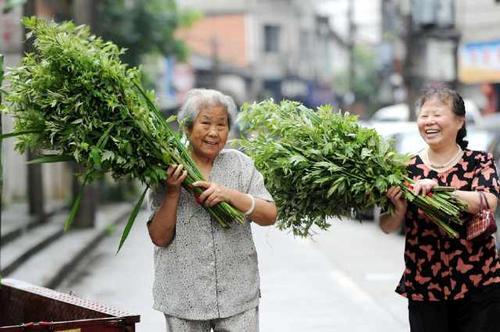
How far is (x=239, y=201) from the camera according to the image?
13.3 ft

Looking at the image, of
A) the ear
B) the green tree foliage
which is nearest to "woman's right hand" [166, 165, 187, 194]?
the ear

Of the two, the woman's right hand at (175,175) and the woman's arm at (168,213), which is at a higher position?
the woman's right hand at (175,175)

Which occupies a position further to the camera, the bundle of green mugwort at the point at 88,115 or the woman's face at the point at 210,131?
the woman's face at the point at 210,131

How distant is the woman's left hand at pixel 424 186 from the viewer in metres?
4.20

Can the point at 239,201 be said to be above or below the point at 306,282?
above

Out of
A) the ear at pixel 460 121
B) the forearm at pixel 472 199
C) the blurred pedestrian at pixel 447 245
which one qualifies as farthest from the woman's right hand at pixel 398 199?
the ear at pixel 460 121

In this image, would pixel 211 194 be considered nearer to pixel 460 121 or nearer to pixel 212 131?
pixel 212 131

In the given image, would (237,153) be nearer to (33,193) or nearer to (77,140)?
(77,140)

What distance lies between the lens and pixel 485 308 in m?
4.26

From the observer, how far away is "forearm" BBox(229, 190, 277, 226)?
13.3ft

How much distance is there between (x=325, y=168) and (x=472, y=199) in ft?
2.13

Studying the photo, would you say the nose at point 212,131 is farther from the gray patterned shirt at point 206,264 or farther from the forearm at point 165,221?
the forearm at point 165,221

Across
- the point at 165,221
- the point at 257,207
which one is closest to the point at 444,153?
the point at 257,207

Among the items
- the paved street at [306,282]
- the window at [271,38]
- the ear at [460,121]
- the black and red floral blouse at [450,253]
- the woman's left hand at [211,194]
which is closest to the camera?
the woman's left hand at [211,194]
